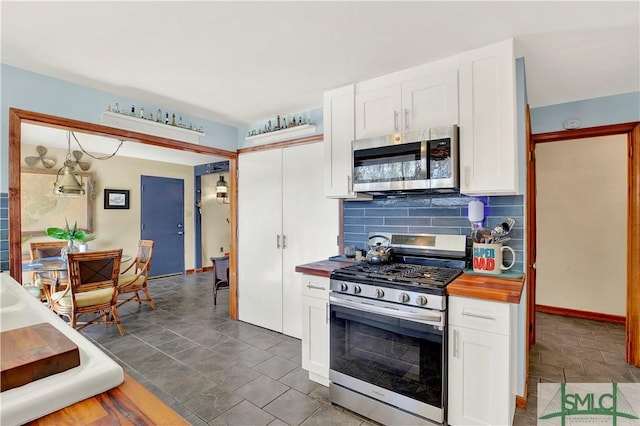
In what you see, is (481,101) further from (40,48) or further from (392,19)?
(40,48)

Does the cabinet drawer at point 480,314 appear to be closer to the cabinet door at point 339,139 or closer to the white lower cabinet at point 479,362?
the white lower cabinet at point 479,362

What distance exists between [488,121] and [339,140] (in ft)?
3.69

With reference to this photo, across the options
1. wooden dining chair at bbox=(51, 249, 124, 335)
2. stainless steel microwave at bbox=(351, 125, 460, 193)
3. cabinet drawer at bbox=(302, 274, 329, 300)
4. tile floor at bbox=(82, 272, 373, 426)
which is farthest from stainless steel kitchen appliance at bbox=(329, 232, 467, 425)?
Answer: wooden dining chair at bbox=(51, 249, 124, 335)

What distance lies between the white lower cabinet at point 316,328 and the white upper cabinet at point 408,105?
124 cm

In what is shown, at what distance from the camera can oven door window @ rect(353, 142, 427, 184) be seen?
7.22 ft

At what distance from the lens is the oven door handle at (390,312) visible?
5.92 ft

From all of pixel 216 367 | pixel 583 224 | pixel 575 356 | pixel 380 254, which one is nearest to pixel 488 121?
pixel 380 254

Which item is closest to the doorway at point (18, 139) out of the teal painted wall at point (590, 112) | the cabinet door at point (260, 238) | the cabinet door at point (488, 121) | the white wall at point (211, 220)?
the cabinet door at point (260, 238)

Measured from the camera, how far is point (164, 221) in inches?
254

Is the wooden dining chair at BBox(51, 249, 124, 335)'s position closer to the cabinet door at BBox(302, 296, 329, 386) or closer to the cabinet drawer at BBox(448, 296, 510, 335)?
the cabinet door at BBox(302, 296, 329, 386)

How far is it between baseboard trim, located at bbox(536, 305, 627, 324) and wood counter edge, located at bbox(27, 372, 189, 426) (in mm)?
4982
